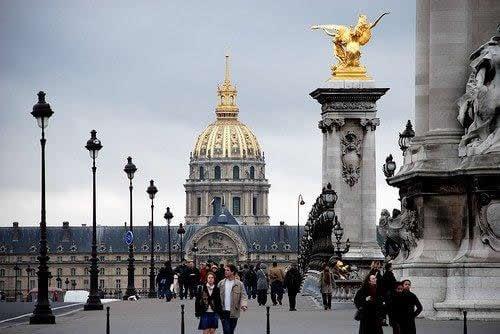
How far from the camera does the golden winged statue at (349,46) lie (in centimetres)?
9844

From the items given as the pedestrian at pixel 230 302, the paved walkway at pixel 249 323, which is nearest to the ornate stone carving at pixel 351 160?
the paved walkway at pixel 249 323

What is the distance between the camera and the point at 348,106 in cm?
9631

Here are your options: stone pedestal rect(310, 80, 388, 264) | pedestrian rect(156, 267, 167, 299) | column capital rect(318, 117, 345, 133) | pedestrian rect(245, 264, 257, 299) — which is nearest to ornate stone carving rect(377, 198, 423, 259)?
pedestrian rect(156, 267, 167, 299)

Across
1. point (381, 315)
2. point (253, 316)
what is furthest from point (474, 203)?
point (253, 316)

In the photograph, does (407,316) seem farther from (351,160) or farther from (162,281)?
(351,160)

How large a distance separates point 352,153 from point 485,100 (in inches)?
2236

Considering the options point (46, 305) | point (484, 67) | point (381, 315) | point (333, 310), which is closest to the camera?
point (381, 315)

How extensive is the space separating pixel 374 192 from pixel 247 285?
14096mm

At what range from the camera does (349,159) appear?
310 ft

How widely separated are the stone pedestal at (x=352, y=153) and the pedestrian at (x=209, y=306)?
56909 mm

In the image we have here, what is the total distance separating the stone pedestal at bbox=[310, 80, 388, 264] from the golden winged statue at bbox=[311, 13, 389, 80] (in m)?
1.31

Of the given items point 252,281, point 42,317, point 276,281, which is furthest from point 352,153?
point 42,317

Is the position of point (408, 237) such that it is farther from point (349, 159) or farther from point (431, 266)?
point (349, 159)

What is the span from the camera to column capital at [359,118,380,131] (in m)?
95.2
